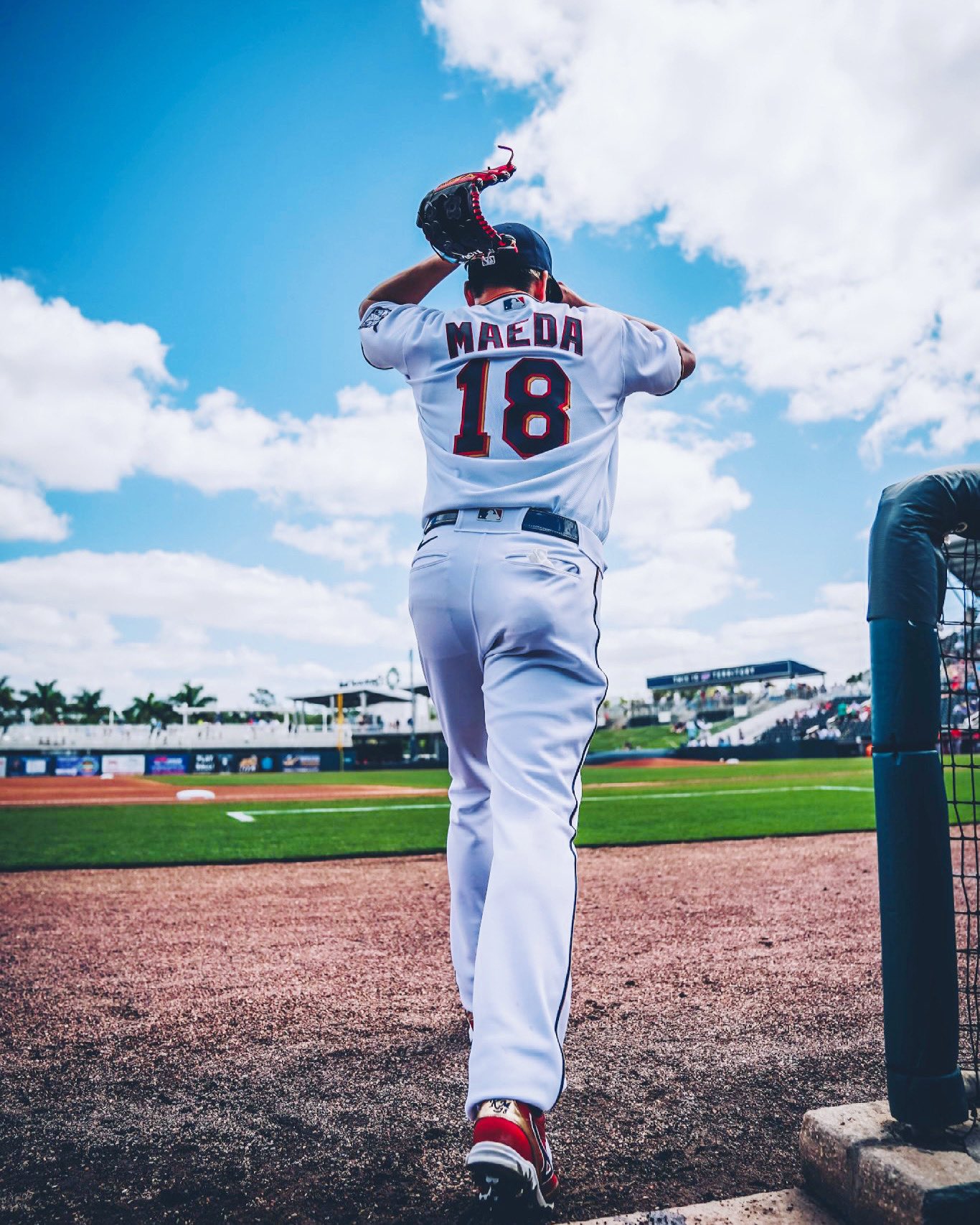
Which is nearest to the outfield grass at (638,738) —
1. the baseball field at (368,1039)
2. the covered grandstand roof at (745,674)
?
the covered grandstand roof at (745,674)

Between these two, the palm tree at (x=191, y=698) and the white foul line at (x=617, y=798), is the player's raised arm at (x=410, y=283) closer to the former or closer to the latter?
the white foul line at (x=617, y=798)

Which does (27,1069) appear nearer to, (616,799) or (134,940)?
(134,940)

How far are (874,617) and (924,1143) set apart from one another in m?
0.94

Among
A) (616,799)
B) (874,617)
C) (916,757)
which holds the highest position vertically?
(874,617)

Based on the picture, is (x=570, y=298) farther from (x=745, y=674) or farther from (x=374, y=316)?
(x=745, y=674)

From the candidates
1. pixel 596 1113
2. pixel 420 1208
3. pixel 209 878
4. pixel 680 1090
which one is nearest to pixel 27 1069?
pixel 420 1208

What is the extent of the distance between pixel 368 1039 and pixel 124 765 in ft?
163

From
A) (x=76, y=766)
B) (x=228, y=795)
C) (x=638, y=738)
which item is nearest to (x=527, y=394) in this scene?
(x=228, y=795)

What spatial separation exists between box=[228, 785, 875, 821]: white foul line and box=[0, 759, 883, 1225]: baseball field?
5.84m

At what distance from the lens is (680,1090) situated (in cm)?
210

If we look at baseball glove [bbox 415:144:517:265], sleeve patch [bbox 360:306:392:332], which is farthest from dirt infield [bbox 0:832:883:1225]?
baseball glove [bbox 415:144:517:265]

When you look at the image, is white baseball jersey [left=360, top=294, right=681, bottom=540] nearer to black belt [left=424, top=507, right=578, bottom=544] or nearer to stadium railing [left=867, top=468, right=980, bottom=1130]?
black belt [left=424, top=507, right=578, bottom=544]

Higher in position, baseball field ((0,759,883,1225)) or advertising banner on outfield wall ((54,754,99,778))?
baseball field ((0,759,883,1225))

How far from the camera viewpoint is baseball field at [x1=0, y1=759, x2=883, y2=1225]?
66.3 inches
